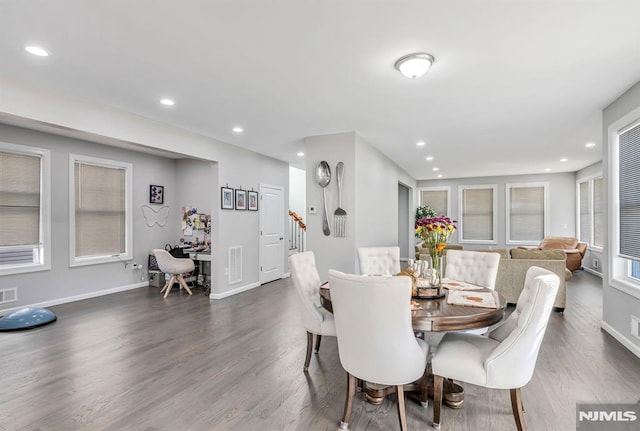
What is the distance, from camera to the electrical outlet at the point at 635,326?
123 inches

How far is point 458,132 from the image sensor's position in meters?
4.89

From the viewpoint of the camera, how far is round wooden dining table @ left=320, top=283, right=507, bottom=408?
2027 mm

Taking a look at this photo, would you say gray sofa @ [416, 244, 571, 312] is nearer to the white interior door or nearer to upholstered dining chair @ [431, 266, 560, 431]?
upholstered dining chair @ [431, 266, 560, 431]

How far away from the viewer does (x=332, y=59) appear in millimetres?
2643

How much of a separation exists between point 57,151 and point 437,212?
973 cm

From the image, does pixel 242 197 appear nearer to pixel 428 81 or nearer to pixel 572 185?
pixel 428 81

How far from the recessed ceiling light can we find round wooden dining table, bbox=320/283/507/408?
2.84m

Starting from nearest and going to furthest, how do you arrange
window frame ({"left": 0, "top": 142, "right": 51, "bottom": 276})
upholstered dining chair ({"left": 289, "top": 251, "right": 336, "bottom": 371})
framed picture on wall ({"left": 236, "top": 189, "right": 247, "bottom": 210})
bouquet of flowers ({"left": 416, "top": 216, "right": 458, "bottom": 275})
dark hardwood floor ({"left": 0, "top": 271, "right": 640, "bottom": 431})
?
1. dark hardwood floor ({"left": 0, "top": 271, "right": 640, "bottom": 431})
2. bouquet of flowers ({"left": 416, "top": 216, "right": 458, "bottom": 275})
3. upholstered dining chair ({"left": 289, "top": 251, "right": 336, "bottom": 371})
4. window frame ({"left": 0, "top": 142, "right": 51, "bottom": 276})
5. framed picture on wall ({"left": 236, "top": 189, "right": 247, "bottom": 210})

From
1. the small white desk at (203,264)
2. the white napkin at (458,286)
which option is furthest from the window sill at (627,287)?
the small white desk at (203,264)

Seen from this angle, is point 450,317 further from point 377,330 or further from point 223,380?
point 223,380

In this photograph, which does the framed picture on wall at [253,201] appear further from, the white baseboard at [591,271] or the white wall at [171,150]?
the white baseboard at [591,271]

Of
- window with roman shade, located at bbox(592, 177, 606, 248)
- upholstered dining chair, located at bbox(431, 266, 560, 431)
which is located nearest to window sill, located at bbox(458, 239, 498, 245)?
window with roman shade, located at bbox(592, 177, 606, 248)

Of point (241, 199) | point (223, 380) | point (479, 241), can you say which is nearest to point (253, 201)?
point (241, 199)

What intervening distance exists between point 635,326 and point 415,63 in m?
3.24
